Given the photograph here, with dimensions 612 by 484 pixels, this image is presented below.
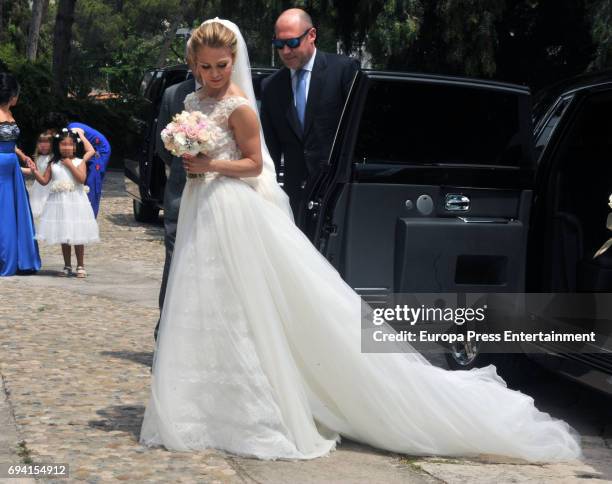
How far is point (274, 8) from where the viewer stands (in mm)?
20422

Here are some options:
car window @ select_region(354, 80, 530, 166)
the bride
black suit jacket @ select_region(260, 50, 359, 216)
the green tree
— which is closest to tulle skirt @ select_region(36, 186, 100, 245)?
black suit jacket @ select_region(260, 50, 359, 216)

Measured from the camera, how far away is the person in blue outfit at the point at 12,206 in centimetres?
1238

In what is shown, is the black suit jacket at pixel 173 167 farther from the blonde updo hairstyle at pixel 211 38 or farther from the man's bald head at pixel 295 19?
the blonde updo hairstyle at pixel 211 38

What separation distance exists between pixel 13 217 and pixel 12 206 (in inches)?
4.8

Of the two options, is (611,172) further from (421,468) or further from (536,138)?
(421,468)

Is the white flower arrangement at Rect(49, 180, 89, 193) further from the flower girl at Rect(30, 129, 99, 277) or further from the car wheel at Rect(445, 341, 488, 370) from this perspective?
the car wheel at Rect(445, 341, 488, 370)

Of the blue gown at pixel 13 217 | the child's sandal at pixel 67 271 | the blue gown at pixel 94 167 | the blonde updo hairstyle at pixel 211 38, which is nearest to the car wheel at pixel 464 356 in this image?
the blonde updo hairstyle at pixel 211 38

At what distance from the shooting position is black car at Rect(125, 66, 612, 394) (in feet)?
21.0

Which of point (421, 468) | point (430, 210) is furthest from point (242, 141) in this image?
point (421, 468)

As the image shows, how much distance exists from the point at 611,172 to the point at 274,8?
1437 centimetres

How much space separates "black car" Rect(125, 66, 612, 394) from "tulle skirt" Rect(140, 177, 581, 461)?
2.54 feet

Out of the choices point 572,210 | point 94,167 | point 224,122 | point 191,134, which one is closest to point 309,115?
point 224,122

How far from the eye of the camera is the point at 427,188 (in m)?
6.51

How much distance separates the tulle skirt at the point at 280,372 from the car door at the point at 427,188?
773 mm
